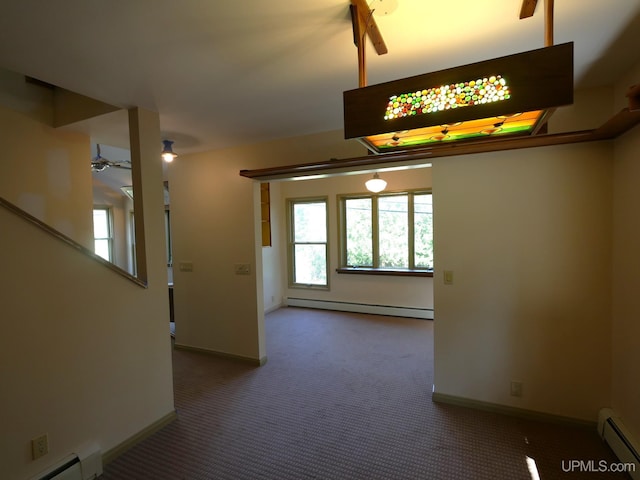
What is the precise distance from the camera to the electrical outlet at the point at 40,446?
71.2 inches

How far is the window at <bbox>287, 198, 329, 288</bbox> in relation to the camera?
5980 mm

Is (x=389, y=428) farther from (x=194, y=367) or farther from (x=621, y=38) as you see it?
(x=621, y=38)

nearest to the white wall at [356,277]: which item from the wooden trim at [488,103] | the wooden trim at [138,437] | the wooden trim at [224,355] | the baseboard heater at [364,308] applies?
the baseboard heater at [364,308]

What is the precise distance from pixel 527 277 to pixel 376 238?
127 inches

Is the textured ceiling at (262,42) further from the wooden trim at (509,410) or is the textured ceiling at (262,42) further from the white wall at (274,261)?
the white wall at (274,261)

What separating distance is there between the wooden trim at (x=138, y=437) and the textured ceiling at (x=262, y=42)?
247 cm

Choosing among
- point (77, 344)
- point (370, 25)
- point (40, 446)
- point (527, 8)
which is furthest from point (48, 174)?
point (527, 8)

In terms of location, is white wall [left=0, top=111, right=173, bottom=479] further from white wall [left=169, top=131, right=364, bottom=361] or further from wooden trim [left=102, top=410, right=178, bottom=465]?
white wall [left=169, top=131, right=364, bottom=361]

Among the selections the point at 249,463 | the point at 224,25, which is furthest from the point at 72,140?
the point at 249,463

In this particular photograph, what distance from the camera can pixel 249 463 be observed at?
6.94 ft

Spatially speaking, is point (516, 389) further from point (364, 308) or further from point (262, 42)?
point (364, 308)

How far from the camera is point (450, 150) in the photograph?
8.35 feet

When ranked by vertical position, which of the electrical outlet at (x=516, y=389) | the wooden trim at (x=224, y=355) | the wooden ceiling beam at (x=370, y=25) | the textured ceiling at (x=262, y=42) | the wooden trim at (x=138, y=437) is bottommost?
the wooden trim at (x=138, y=437)

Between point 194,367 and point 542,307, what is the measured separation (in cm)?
343
